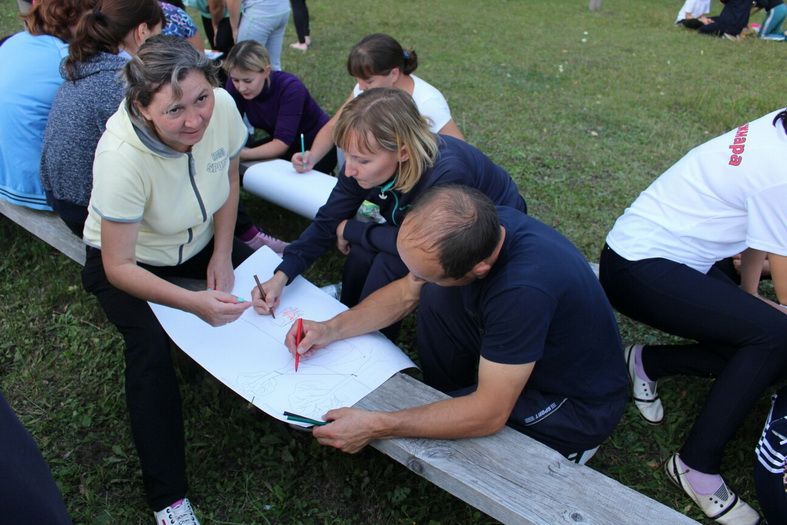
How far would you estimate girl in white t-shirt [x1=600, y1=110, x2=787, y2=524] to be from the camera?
2188 mm

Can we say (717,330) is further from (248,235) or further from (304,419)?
(248,235)

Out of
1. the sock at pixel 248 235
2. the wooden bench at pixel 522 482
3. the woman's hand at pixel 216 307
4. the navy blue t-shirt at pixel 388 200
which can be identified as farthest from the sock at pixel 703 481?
the sock at pixel 248 235

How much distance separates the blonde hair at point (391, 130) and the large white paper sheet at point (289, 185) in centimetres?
107

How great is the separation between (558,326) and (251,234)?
6.79 feet

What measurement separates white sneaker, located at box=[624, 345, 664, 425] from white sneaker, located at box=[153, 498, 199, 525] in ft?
6.12

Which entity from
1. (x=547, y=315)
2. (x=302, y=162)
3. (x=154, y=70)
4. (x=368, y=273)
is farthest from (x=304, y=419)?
(x=302, y=162)

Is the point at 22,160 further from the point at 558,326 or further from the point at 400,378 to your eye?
the point at 558,326

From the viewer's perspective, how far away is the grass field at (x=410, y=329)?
238 cm

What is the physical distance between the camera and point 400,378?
7.11ft

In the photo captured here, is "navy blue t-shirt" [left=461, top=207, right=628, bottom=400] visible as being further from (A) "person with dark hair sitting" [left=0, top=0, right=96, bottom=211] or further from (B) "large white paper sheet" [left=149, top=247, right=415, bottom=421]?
(A) "person with dark hair sitting" [left=0, top=0, right=96, bottom=211]

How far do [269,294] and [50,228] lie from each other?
4.26 ft

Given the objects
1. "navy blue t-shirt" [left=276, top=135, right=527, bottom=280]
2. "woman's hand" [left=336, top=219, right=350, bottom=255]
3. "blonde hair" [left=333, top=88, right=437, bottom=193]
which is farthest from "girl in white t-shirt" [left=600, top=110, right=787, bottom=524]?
"woman's hand" [left=336, top=219, right=350, bottom=255]

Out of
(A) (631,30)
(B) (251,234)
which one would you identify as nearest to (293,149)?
(B) (251,234)

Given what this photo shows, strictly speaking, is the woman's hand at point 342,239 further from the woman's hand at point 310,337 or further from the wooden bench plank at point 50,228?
the wooden bench plank at point 50,228
